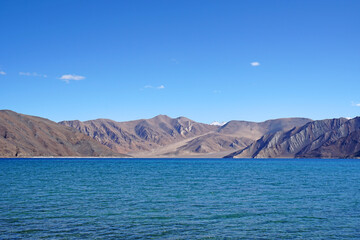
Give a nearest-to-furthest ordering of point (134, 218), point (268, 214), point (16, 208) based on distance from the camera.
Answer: point (134, 218) < point (268, 214) < point (16, 208)

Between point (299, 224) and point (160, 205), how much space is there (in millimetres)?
12749

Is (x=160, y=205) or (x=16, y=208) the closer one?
(x=16, y=208)

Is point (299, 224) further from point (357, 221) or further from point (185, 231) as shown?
point (185, 231)

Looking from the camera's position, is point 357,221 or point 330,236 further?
point 357,221

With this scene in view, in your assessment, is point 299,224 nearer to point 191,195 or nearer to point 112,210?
point 112,210

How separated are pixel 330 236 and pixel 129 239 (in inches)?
458

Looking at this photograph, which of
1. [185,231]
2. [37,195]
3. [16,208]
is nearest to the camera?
[185,231]

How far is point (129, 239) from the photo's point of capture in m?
21.6

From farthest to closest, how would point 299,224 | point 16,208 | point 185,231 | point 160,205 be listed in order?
point 160,205, point 16,208, point 299,224, point 185,231

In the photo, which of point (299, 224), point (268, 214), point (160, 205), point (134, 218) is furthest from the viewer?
point (160, 205)

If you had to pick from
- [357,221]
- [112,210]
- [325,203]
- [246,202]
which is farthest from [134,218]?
[325,203]

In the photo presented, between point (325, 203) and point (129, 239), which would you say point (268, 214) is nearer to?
point (325, 203)

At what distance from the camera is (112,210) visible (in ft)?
102

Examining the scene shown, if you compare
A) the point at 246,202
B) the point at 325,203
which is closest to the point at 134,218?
the point at 246,202
